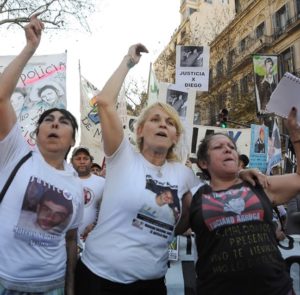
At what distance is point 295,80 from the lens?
249cm

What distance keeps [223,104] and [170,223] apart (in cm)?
2257

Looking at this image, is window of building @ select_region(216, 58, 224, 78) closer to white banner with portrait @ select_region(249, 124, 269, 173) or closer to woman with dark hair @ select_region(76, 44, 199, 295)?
white banner with portrait @ select_region(249, 124, 269, 173)

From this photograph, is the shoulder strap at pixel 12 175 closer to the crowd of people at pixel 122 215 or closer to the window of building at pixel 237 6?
the crowd of people at pixel 122 215

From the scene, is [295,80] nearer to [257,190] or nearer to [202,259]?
[257,190]

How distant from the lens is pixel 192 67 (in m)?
6.74

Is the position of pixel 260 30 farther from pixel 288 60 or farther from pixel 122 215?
pixel 122 215

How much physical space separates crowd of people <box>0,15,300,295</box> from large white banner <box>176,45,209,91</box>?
440 centimetres

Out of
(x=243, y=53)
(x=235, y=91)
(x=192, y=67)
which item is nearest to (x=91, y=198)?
(x=192, y=67)

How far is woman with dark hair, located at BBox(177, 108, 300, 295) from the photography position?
2018 mm

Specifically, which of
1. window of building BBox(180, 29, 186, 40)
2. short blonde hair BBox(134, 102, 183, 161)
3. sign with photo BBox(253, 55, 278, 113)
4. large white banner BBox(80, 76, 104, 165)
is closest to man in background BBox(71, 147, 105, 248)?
short blonde hair BBox(134, 102, 183, 161)

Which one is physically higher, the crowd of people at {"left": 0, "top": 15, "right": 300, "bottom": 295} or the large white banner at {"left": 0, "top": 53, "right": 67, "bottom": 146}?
the large white banner at {"left": 0, "top": 53, "right": 67, "bottom": 146}

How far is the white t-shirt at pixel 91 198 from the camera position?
12.7 feet

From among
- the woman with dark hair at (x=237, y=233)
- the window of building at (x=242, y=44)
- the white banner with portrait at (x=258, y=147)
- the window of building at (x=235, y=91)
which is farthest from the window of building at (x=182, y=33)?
the woman with dark hair at (x=237, y=233)

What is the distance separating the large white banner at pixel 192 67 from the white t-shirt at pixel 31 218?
15.9ft
